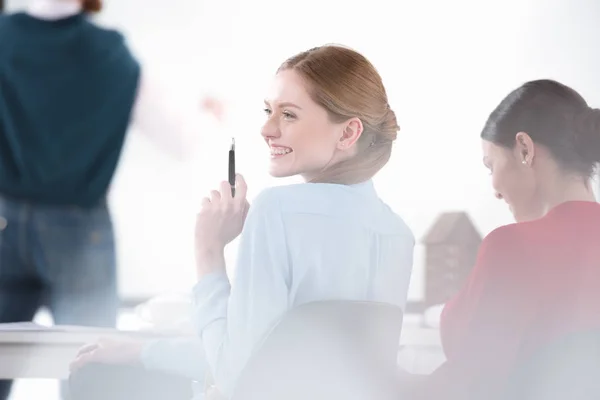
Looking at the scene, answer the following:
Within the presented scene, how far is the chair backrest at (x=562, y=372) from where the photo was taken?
100 cm

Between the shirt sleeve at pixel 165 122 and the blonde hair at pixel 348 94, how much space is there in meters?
0.44

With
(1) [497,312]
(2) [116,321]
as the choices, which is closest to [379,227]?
(1) [497,312]

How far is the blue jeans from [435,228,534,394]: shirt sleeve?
2.06ft

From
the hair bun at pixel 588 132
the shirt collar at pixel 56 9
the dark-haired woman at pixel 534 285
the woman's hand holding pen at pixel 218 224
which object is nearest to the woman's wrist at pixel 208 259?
the woman's hand holding pen at pixel 218 224

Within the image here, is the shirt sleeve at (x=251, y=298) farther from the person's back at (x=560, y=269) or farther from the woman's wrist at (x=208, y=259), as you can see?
the person's back at (x=560, y=269)

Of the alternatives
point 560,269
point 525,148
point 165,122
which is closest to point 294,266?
point 560,269

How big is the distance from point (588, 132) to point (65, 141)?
92 centimetres

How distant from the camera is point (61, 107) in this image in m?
1.49

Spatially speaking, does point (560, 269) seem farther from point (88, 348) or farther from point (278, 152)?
point (88, 348)

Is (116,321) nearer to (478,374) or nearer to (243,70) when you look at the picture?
(478,374)

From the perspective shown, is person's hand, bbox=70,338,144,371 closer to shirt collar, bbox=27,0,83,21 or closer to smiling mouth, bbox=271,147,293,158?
smiling mouth, bbox=271,147,293,158

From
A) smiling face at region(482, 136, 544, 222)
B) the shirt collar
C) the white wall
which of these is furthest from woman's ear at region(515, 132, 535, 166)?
the white wall

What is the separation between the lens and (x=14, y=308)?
1.41 m

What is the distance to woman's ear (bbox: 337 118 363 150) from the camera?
107cm
